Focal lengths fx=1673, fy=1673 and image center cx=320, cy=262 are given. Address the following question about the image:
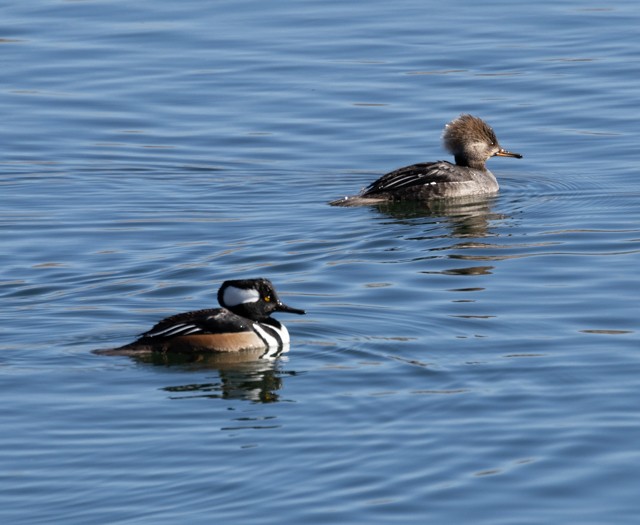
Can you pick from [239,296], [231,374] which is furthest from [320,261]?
[231,374]

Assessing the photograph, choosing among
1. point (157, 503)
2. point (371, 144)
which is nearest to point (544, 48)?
point (371, 144)

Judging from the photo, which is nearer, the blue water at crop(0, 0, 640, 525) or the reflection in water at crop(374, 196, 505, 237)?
the blue water at crop(0, 0, 640, 525)

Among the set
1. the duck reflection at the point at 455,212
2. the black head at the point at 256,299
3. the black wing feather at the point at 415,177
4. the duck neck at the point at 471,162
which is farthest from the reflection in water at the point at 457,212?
the black head at the point at 256,299

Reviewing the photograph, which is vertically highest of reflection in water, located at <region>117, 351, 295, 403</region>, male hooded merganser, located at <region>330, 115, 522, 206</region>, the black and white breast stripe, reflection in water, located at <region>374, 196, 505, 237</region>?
male hooded merganser, located at <region>330, 115, 522, 206</region>

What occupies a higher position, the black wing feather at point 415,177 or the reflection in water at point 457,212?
the black wing feather at point 415,177

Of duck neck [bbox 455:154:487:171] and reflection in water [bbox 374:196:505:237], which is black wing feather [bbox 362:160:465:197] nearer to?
reflection in water [bbox 374:196:505:237]

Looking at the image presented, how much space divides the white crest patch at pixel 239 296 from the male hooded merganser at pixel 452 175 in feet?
17.0

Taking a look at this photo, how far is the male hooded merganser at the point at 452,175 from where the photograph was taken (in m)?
19.2

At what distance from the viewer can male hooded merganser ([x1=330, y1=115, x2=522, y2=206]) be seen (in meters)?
19.2

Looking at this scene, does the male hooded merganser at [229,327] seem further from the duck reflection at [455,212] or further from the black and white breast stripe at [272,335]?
the duck reflection at [455,212]

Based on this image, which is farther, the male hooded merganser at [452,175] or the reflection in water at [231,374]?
the male hooded merganser at [452,175]

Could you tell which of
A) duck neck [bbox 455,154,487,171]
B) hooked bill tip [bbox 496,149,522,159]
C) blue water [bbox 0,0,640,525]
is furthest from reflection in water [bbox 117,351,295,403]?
hooked bill tip [bbox 496,149,522,159]

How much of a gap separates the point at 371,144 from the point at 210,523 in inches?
496

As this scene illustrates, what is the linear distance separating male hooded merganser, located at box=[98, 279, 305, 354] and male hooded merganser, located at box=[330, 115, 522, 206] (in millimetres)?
5227
